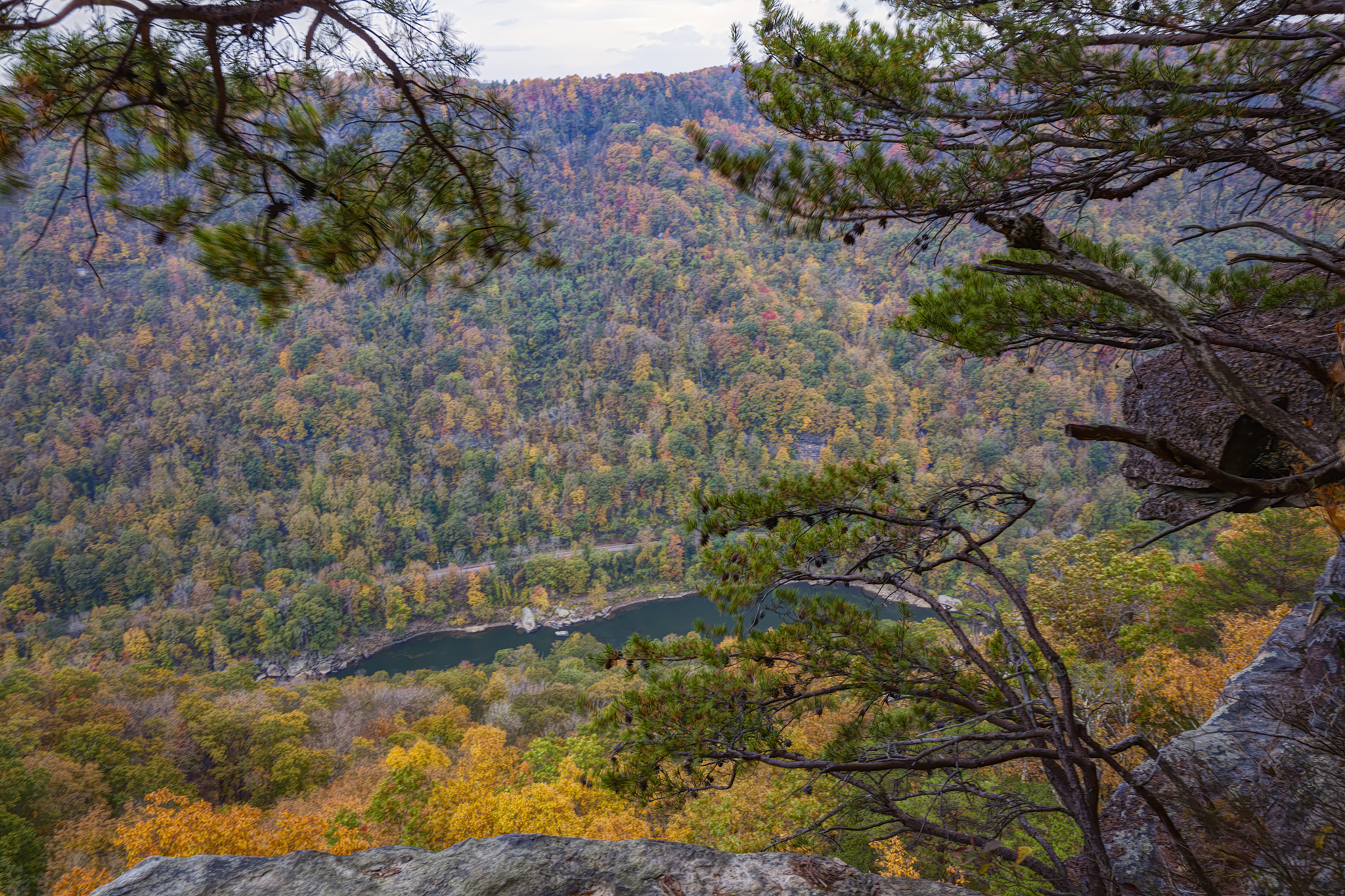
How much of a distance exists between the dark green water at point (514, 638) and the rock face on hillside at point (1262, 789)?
3742cm

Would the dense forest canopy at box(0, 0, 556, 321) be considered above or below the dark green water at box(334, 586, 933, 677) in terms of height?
above

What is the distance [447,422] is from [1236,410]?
7524 cm

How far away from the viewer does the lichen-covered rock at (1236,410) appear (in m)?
2.60

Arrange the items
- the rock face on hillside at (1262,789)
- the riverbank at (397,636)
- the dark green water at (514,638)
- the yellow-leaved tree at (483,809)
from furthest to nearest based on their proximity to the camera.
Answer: the dark green water at (514,638), the riverbank at (397,636), the yellow-leaved tree at (483,809), the rock face on hillside at (1262,789)

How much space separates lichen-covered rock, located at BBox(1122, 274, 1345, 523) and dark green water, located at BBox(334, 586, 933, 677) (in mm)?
37330

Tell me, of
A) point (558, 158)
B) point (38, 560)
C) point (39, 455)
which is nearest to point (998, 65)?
point (38, 560)

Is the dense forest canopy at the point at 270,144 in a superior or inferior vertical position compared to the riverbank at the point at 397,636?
superior

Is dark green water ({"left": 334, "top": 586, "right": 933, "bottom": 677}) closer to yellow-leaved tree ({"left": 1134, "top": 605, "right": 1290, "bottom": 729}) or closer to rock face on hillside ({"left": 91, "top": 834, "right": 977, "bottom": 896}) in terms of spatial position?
yellow-leaved tree ({"left": 1134, "top": 605, "right": 1290, "bottom": 729})

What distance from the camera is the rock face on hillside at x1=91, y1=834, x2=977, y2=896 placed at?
1812 mm

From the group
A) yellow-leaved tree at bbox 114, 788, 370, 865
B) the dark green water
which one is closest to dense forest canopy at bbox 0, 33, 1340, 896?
yellow-leaved tree at bbox 114, 788, 370, 865

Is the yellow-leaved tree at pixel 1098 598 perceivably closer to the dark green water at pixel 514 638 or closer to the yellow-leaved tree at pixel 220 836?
the yellow-leaved tree at pixel 220 836

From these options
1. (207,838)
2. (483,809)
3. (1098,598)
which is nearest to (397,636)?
(483,809)

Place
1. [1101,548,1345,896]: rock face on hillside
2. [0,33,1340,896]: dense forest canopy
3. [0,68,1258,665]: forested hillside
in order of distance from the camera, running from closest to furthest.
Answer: [1101,548,1345,896]: rock face on hillside → [0,33,1340,896]: dense forest canopy → [0,68,1258,665]: forested hillside

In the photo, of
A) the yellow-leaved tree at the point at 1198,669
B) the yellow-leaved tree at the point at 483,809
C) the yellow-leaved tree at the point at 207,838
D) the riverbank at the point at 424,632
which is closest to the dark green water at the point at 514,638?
the riverbank at the point at 424,632
